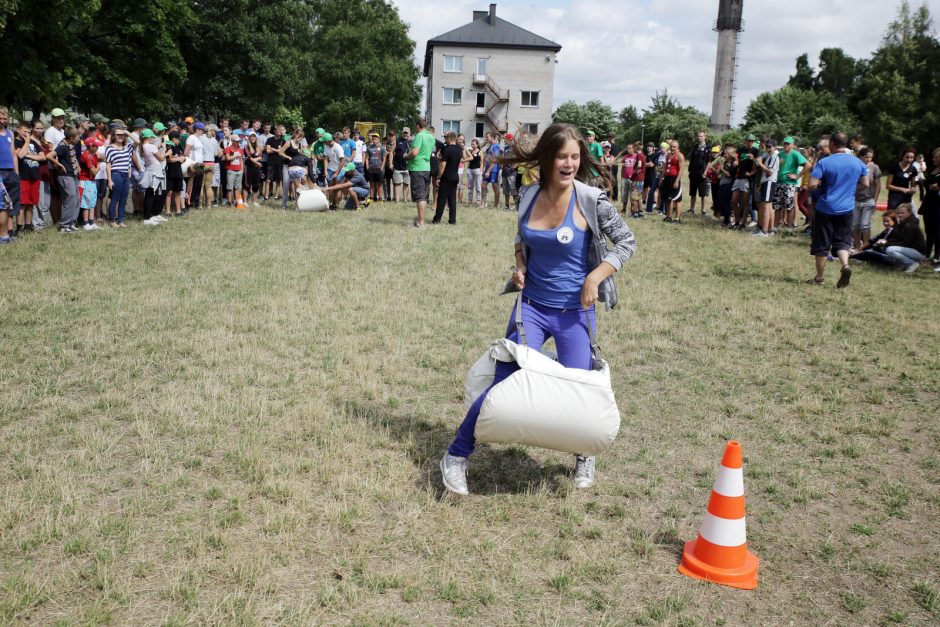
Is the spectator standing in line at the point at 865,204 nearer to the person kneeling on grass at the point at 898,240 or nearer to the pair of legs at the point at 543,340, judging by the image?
the person kneeling on grass at the point at 898,240

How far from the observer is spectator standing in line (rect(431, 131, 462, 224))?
52.8 feet

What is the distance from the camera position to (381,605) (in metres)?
3.39

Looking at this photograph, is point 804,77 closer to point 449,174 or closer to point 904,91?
point 904,91

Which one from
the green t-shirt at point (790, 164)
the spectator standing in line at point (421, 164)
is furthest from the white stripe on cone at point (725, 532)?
the green t-shirt at point (790, 164)

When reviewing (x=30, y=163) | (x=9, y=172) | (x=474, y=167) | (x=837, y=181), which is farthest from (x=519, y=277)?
(x=474, y=167)

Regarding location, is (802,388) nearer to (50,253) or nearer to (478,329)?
(478,329)

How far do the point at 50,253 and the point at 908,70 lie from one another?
73216 millimetres

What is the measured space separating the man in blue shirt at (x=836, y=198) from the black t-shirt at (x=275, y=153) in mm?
13732

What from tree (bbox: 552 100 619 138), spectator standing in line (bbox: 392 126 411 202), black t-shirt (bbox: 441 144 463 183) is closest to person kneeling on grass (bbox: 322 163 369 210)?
spectator standing in line (bbox: 392 126 411 202)

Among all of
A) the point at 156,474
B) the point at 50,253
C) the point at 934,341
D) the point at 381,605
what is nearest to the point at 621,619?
the point at 381,605

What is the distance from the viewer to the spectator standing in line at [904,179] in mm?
14742

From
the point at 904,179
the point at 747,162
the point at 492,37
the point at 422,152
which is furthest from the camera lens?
the point at 492,37

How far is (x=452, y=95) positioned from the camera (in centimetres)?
7819

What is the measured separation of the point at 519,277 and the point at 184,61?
37961 mm
